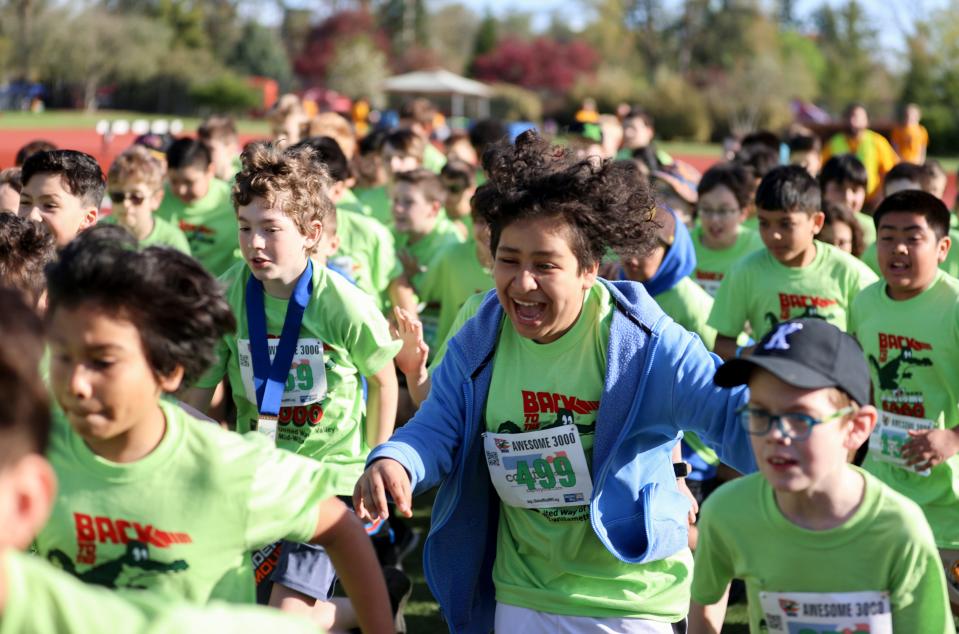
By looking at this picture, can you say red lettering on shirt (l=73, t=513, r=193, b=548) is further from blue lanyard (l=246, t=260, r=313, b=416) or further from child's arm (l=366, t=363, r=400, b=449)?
child's arm (l=366, t=363, r=400, b=449)

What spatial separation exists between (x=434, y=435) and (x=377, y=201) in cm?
727

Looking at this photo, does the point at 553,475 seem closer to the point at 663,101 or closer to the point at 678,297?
the point at 678,297

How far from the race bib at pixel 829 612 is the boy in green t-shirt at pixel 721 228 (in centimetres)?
519

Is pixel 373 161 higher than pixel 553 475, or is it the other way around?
pixel 373 161

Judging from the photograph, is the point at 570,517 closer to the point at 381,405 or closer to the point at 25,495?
the point at 381,405

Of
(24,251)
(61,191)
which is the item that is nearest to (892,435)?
(24,251)

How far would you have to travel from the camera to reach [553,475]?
378 centimetres

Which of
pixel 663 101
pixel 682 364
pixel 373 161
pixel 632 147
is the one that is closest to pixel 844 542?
pixel 682 364

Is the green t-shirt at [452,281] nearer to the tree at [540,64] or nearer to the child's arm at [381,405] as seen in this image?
the child's arm at [381,405]

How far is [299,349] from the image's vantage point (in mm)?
4867

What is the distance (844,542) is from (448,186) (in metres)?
7.61

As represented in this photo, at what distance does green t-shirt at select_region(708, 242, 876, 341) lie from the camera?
6551 millimetres

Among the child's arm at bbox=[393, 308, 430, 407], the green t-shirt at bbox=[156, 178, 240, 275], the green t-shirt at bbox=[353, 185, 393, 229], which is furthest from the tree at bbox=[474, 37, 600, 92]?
the child's arm at bbox=[393, 308, 430, 407]

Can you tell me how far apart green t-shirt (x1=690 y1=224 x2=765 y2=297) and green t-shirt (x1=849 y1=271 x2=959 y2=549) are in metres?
2.45
